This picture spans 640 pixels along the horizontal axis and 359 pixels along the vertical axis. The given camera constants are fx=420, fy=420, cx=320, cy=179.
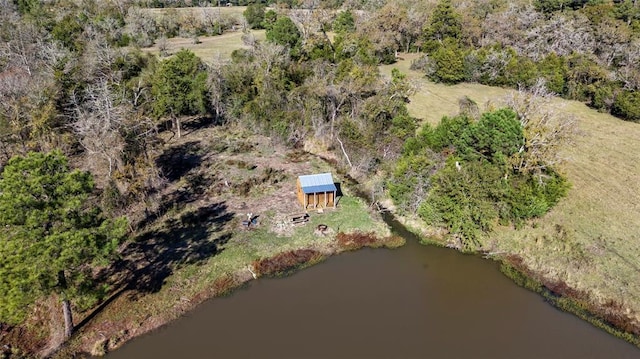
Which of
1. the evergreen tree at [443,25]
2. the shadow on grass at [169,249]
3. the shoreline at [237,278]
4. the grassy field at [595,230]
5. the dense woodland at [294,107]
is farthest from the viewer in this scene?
the evergreen tree at [443,25]

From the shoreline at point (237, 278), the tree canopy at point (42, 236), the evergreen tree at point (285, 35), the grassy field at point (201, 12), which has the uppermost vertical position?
the grassy field at point (201, 12)

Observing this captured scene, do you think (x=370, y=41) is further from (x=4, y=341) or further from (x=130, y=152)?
(x=4, y=341)

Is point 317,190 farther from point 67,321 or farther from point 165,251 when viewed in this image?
point 67,321

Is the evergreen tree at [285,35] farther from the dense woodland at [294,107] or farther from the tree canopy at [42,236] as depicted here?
the tree canopy at [42,236]

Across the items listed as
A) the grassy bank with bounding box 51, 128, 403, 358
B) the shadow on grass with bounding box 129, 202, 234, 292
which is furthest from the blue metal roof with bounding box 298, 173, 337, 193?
the shadow on grass with bounding box 129, 202, 234, 292

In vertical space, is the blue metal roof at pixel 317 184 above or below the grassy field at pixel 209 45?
below

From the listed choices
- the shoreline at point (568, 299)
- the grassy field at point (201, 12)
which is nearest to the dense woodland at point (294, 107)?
the shoreline at point (568, 299)

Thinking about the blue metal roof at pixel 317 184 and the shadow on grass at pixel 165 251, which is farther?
the blue metal roof at pixel 317 184

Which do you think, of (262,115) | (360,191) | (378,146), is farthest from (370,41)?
(360,191)
